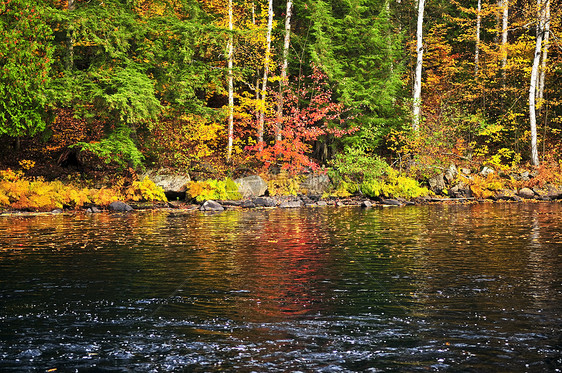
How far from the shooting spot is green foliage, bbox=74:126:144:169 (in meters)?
24.4

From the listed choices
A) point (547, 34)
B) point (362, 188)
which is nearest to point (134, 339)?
point (362, 188)

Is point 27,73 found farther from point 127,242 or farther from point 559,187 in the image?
point 559,187

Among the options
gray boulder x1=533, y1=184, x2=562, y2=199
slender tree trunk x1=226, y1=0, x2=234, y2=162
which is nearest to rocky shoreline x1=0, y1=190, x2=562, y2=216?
gray boulder x1=533, y1=184, x2=562, y2=199

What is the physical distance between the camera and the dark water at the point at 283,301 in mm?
5645

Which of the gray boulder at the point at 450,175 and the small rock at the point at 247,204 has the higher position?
the gray boulder at the point at 450,175

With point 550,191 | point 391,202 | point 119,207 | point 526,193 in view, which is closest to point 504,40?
point 550,191

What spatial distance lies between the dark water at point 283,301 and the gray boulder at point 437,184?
14.8 m

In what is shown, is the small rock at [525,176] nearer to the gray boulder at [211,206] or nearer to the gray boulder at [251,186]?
the gray boulder at [251,186]

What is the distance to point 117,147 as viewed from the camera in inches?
981

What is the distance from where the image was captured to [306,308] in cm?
753

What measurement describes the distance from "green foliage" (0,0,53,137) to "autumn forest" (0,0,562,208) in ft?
0.20

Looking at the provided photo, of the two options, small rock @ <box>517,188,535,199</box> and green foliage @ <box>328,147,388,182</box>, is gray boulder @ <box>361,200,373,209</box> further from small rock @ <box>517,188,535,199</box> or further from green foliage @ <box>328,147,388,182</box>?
small rock @ <box>517,188,535,199</box>

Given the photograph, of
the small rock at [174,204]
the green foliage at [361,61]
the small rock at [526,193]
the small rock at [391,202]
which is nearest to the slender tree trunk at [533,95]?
the small rock at [526,193]

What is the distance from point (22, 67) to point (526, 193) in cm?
2524
